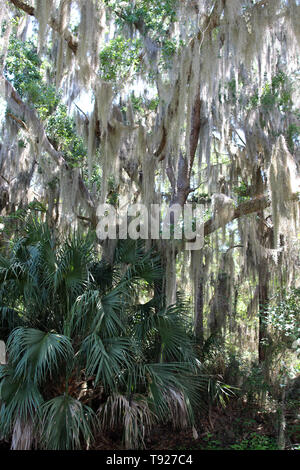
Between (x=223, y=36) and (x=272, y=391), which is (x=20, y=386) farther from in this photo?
(x=223, y=36)

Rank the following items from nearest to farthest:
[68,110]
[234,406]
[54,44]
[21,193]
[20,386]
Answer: [20,386], [234,406], [68,110], [54,44], [21,193]

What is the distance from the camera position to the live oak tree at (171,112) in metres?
5.65

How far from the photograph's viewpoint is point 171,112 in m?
6.38

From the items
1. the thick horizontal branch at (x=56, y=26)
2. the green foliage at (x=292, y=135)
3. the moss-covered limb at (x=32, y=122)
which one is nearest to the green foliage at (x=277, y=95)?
the green foliage at (x=292, y=135)

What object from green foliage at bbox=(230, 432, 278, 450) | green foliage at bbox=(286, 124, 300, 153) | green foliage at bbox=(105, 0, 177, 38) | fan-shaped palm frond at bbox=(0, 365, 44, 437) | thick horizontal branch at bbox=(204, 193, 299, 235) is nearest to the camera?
fan-shaped palm frond at bbox=(0, 365, 44, 437)

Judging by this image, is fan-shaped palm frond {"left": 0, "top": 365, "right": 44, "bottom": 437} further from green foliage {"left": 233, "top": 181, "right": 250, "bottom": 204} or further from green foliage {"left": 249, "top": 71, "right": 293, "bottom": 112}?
green foliage {"left": 249, "top": 71, "right": 293, "bottom": 112}

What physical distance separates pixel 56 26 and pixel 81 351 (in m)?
4.40

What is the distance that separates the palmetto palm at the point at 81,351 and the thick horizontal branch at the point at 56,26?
2.66m

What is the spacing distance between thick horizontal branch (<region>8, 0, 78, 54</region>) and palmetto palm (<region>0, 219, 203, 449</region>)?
8.74ft

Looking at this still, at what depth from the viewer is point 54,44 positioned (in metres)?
8.10

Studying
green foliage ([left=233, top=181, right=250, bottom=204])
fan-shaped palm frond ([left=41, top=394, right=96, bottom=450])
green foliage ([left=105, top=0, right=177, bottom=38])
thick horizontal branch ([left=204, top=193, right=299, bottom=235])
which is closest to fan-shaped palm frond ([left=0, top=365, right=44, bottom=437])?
fan-shaped palm frond ([left=41, top=394, right=96, bottom=450])

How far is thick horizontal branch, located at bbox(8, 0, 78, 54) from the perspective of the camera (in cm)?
570

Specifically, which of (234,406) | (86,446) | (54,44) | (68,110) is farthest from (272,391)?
(54,44)

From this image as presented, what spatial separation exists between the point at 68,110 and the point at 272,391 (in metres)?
5.87
